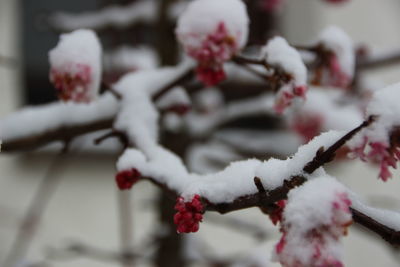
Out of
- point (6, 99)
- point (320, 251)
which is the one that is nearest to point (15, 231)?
point (6, 99)

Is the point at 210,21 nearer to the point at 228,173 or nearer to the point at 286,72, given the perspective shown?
the point at 286,72

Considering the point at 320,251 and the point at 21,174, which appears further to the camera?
the point at 21,174

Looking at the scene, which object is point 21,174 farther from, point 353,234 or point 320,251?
point 320,251

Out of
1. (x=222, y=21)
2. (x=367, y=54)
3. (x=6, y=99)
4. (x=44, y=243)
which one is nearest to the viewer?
(x=222, y=21)

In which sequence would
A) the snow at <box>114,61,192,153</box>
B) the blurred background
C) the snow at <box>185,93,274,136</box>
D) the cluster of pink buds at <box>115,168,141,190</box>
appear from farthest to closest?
1. the blurred background
2. the snow at <box>185,93,274,136</box>
3. the snow at <box>114,61,192,153</box>
4. the cluster of pink buds at <box>115,168,141,190</box>

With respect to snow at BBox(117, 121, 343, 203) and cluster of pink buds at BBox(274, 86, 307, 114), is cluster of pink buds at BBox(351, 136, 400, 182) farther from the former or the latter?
cluster of pink buds at BBox(274, 86, 307, 114)

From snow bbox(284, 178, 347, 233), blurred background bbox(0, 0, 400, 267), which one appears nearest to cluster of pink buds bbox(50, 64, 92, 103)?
snow bbox(284, 178, 347, 233)

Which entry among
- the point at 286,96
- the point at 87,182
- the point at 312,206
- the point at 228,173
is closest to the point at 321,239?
the point at 312,206
